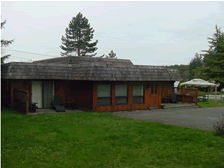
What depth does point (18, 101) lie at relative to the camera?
618 inches

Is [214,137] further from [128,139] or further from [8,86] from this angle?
[8,86]

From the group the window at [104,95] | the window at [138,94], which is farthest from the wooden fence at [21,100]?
the window at [138,94]

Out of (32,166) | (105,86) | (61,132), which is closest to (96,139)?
(61,132)

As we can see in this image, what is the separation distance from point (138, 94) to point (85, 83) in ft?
14.8

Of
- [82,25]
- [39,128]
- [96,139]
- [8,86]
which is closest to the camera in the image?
[96,139]

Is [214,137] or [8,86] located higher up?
[8,86]

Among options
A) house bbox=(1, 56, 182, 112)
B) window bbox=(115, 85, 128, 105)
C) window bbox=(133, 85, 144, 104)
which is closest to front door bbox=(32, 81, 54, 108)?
house bbox=(1, 56, 182, 112)

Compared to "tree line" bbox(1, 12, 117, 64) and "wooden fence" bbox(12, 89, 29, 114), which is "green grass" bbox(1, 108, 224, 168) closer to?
"wooden fence" bbox(12, 89, 29, 114)

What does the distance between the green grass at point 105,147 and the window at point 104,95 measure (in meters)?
5.43

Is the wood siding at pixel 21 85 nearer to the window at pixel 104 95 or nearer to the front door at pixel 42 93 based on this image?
the front door at pixel 42 93

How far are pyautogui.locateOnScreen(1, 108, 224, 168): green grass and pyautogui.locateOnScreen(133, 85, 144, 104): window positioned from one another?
707 cm

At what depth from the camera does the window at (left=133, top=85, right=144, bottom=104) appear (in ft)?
59.0

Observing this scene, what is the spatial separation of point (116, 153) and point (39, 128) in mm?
4679

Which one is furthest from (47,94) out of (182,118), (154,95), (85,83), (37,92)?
(182,118)
